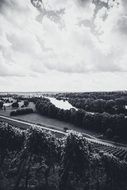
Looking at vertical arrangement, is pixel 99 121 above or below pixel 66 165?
below

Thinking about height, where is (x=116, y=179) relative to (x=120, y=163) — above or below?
below

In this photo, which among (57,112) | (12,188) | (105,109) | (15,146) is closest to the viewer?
(12,188)

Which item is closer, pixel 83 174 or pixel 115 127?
pixel 83 174

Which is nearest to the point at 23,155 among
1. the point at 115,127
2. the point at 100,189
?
the point at 100,189

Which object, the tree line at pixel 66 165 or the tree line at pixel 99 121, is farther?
the tree line at pixel 99 121

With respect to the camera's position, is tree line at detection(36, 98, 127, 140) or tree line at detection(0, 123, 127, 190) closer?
tree line at detection(0, 123, 127, 190)

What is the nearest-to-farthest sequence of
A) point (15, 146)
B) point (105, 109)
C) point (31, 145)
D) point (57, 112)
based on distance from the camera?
point (31, 145) < point (15, 146) < point (57, 112) < point (105, 109)

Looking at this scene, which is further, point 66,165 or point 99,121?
point 99,121

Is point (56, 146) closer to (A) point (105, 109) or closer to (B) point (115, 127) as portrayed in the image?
(B) point (115, 127)
